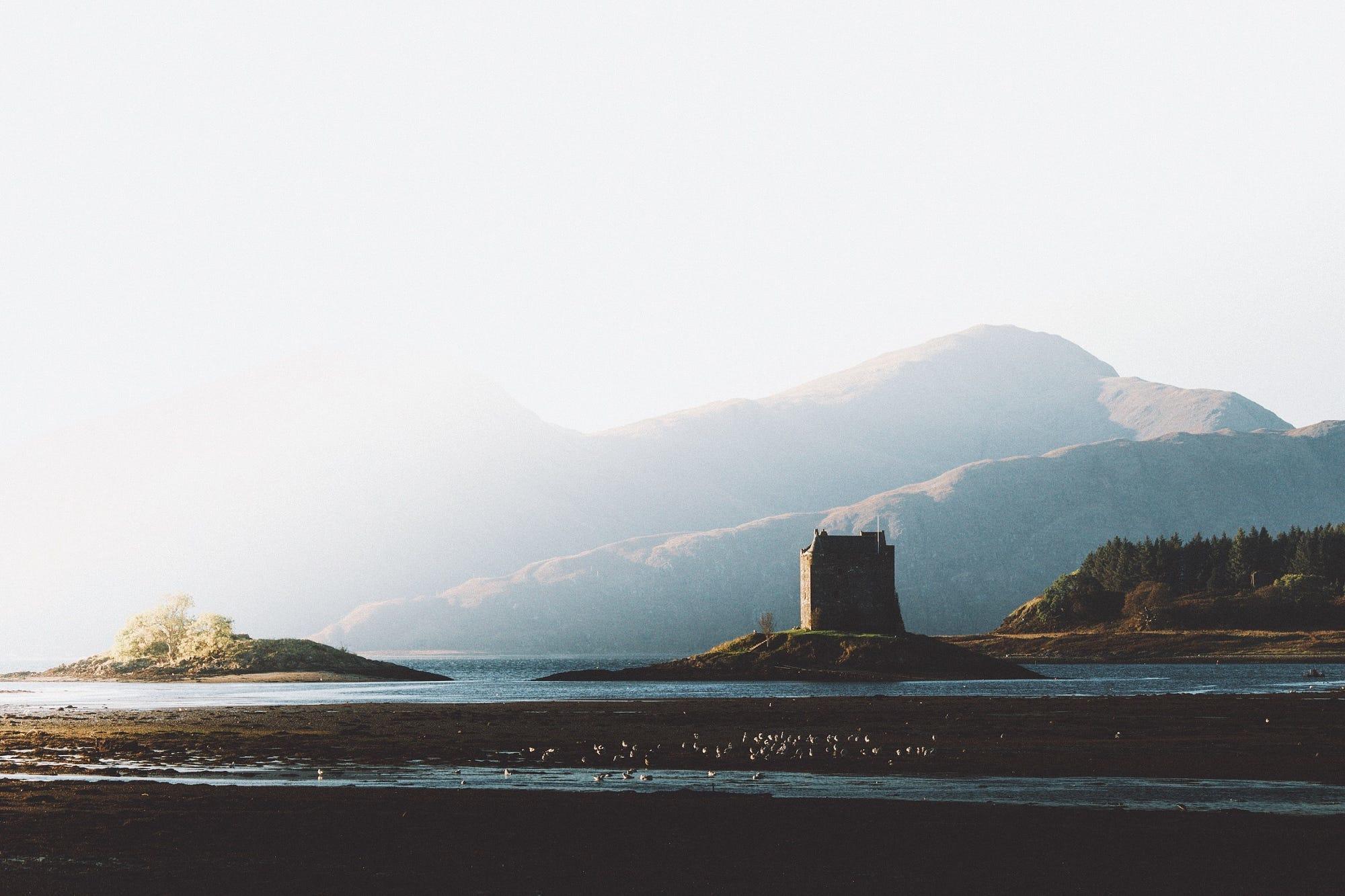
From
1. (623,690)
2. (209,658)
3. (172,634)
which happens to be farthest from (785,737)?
(172,634)

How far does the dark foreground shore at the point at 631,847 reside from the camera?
2331cm

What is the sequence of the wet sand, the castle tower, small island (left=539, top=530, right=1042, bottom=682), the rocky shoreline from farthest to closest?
1. the rocky shoreline
2. the castle tower
3. small island (left=539, top=530, right=1042, bottom=682)
4. the wet sand

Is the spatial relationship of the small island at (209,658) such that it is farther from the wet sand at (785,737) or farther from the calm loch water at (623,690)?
the wet sand at (785,737)

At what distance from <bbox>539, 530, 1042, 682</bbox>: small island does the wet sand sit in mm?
46830

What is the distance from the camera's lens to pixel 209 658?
155 meters

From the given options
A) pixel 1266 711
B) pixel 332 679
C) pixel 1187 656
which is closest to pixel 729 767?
pixel 1266 711

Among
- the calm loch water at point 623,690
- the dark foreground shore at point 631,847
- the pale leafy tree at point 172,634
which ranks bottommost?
the calm loch water at point 623,690

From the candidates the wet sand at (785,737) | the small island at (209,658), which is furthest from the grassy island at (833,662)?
the wet sand at (785,737)

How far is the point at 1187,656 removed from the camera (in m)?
190

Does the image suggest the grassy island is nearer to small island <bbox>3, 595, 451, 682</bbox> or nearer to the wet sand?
small island <bbox>3, 595, 451, 682</bbox>

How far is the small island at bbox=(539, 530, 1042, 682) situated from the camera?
410ft

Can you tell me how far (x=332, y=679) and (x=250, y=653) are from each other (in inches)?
490

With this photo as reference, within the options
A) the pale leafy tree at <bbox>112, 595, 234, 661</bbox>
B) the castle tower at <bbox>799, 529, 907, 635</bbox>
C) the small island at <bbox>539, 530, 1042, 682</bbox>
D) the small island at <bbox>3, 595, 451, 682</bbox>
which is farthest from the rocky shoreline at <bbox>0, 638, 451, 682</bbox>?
the castle tower at <bbox>799, 529, 907, 635</bbox>

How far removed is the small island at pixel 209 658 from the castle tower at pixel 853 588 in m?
54.6
